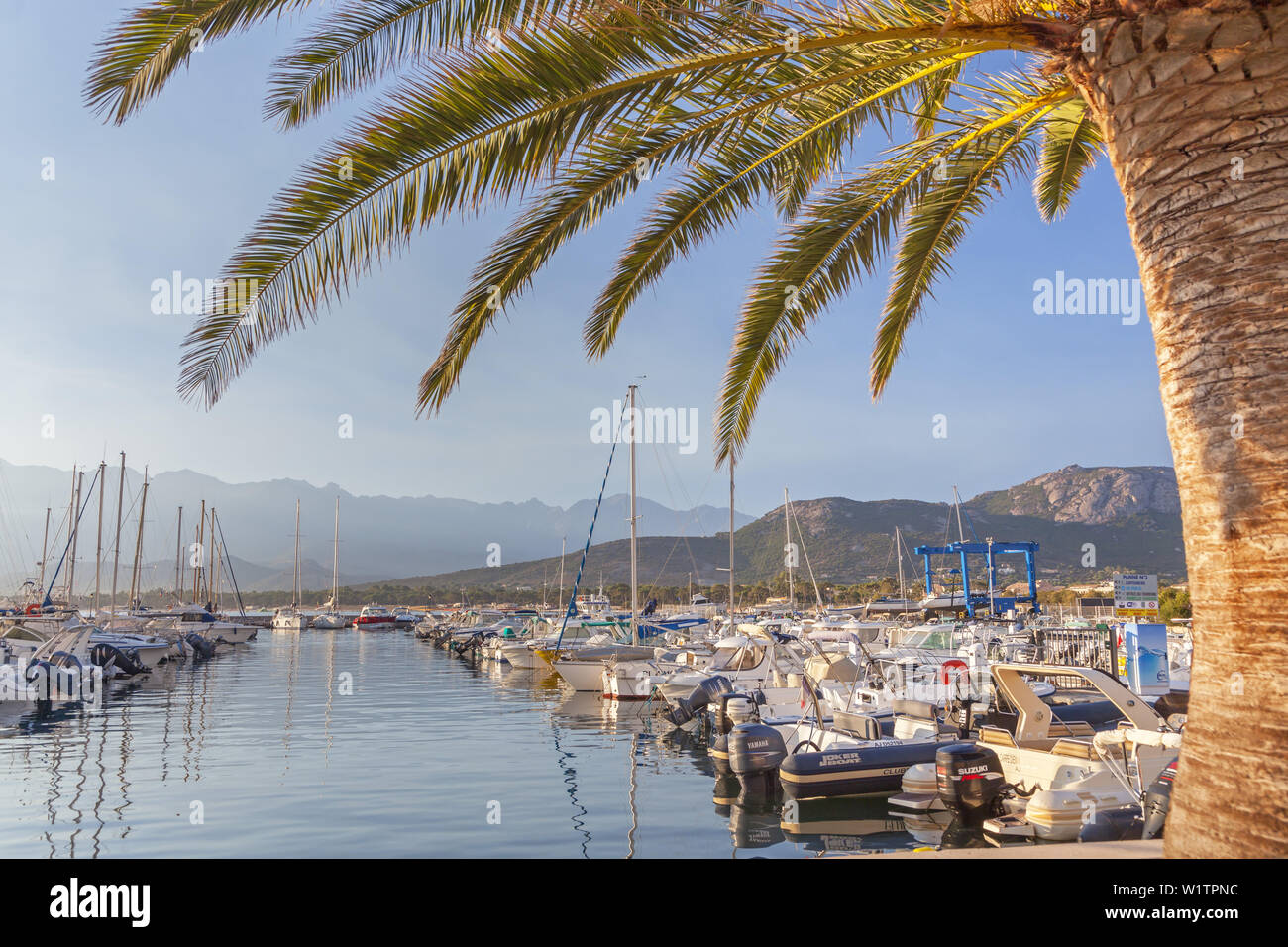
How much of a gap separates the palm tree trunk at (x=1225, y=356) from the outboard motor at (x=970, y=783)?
8075mm

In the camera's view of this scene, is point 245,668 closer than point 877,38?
No

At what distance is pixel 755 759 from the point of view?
14367mm

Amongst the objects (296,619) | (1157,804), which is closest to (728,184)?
(1157,804)

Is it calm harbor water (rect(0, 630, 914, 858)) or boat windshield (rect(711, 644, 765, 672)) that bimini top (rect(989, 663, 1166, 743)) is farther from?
boat windshield (rect(711, 644, 765, 672))

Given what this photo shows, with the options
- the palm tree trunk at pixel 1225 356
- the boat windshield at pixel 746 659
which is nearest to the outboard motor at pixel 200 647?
the boat windshield at pixel 746 659

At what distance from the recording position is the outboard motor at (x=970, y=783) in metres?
11.6

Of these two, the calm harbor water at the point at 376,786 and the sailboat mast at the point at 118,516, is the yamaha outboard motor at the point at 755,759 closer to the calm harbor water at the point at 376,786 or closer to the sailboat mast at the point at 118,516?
the calm harbor water at the point at 376,786

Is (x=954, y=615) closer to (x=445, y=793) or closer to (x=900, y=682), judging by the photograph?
(x=900, y=682)

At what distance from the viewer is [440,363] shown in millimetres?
7484

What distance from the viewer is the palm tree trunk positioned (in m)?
3.74

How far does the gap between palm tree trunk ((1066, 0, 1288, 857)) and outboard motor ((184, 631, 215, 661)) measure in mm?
52362

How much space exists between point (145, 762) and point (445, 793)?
7.14 metres

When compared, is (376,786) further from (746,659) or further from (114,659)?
(114,659)
